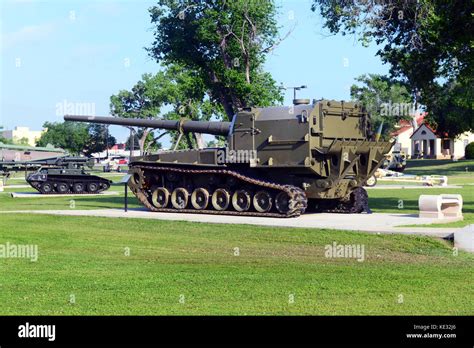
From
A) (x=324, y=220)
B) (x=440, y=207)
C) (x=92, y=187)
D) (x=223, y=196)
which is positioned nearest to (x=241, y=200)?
(x=223, y=196)

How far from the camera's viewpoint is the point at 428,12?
84.4 feet

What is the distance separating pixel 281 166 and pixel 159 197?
4881mm

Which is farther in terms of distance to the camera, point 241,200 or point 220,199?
point 220,199

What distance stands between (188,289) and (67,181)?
3129cm

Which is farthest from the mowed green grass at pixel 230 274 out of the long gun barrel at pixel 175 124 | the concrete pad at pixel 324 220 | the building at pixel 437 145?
the building at pixel 437 145

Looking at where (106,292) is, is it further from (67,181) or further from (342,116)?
(67,181)

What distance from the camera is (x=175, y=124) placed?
29359 millimetres

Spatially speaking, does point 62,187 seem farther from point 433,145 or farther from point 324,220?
point 433,145

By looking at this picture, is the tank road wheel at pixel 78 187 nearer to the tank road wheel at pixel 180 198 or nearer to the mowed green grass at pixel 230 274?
the tank road wheel at pixel 180 198

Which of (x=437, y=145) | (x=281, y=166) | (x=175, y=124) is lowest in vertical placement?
(x=281, y=166)

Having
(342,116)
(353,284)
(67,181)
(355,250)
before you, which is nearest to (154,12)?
(67,181)

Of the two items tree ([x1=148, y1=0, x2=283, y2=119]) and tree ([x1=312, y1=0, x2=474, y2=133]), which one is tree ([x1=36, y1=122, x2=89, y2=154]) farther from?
tree ([x1=312, y1=0, x2=474, y2=133])

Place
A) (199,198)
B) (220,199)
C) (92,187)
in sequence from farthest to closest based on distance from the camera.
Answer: (92,187) < (199,198) < (220,199)

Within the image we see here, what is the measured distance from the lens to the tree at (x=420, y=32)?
25.2m
